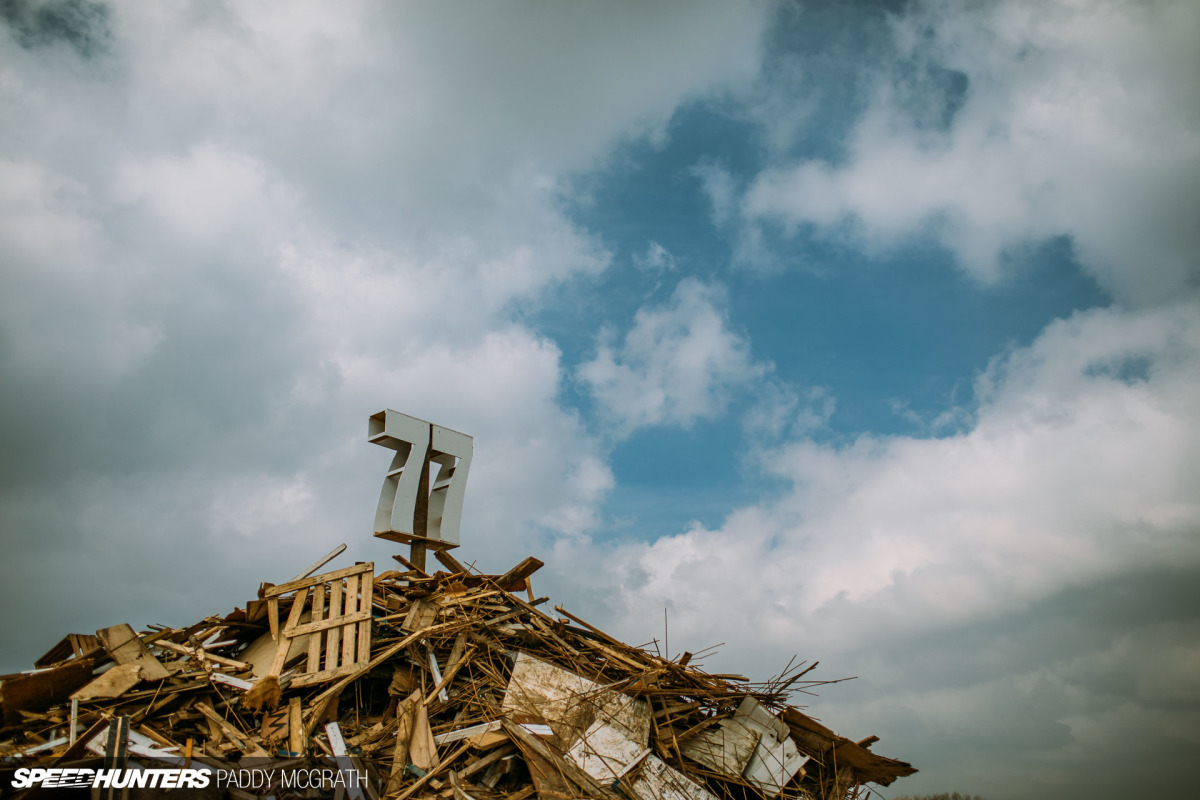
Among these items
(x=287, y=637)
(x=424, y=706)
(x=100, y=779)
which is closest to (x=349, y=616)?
(x=287, y=637)

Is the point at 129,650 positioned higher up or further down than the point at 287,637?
further down

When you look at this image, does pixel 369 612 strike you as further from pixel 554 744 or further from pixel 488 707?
pixel 554 744

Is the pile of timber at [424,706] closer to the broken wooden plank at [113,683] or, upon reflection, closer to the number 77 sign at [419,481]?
the broken wooden plank at [113,683]

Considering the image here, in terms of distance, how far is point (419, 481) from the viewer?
622 inches

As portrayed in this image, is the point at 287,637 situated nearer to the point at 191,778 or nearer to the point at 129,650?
the point at 129,650

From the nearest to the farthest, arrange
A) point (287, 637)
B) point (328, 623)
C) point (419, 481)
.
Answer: point (287, 637) < point (328, 623) < point (419, 481)

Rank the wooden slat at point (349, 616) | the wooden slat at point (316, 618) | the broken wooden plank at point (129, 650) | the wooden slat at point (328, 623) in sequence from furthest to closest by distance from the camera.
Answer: the wooden slat at point (328, 623) < the wooden slat at point (349, 616) < the wooden slat at point (316, 618) < the broken wooden plank at point (129, 650)

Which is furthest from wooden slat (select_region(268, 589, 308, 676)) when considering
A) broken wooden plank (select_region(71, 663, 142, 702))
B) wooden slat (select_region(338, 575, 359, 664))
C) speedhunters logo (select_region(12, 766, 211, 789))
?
speedhunters logo (select_region(12, 766, 211, 789))

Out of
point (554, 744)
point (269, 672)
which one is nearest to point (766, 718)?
point (554, 744)

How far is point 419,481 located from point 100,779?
8.43m

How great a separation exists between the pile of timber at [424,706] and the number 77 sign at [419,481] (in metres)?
1.83

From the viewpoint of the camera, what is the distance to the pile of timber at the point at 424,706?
9586 millimetres

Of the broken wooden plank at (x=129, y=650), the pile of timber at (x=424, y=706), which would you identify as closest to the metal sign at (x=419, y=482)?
the pile of timber at (x=424, y=706)

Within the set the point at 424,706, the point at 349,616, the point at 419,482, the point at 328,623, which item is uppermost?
the point at 419,482
